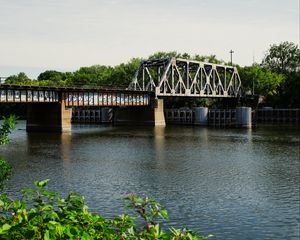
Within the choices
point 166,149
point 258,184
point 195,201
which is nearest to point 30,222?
point 195,201

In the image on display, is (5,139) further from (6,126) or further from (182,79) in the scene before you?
(182,79)

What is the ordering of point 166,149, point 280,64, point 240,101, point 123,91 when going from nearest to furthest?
point 166,149 → point 123,91 → point 240,101 → point 280,64

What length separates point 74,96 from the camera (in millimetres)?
85812

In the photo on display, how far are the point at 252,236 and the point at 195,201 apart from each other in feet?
20.3

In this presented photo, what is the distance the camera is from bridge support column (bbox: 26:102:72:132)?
79938 millimetres

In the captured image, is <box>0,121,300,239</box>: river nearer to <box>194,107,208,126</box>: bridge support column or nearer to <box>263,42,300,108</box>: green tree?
<box>194,107,208,126</box>: bridge support column

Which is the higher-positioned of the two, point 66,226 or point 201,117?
point 66,226

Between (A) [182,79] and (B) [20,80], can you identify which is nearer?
(A) [182,79]

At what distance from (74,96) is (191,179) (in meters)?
56.9

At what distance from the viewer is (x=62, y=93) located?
269ft

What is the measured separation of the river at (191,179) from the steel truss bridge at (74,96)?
20223mm

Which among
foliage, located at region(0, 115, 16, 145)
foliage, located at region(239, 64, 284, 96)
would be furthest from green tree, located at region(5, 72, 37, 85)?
foliage, located at region(0, 115, 16, 145)

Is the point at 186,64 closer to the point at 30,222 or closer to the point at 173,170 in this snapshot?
the point at 173,170

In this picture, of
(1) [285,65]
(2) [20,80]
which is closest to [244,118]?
(1) [285,65]
